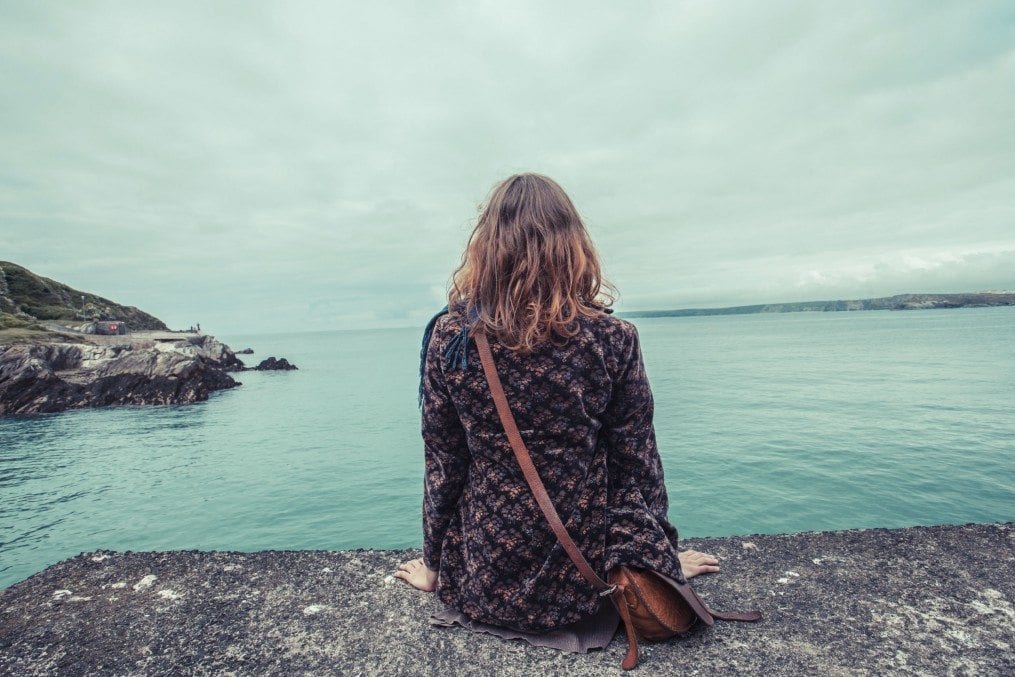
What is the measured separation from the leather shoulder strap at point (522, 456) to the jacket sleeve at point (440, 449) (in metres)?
0.25

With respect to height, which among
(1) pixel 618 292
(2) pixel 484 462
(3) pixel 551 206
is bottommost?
(2) pixel 484 462

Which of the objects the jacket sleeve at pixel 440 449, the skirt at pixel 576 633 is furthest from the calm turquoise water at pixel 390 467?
the jacket sleeve at pixel 440 449

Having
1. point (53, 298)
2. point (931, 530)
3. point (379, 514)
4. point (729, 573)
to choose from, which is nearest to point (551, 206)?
point (729, 573)

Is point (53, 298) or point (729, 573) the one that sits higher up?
point (53, 298)

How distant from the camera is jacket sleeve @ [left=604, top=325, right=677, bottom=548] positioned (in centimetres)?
255

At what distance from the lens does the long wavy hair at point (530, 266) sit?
236 centimetres

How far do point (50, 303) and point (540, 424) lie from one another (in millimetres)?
88114

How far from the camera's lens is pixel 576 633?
108 inches

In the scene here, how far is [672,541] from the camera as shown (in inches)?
108

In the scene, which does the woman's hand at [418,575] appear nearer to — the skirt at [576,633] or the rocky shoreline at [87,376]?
the skirt at [576,633]

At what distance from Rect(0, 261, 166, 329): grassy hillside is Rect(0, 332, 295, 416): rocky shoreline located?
23.6m

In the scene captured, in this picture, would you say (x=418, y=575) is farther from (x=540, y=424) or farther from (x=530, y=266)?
(x=530, y=266)

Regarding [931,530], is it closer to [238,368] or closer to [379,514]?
[379,514]

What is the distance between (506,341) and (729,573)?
239cm
